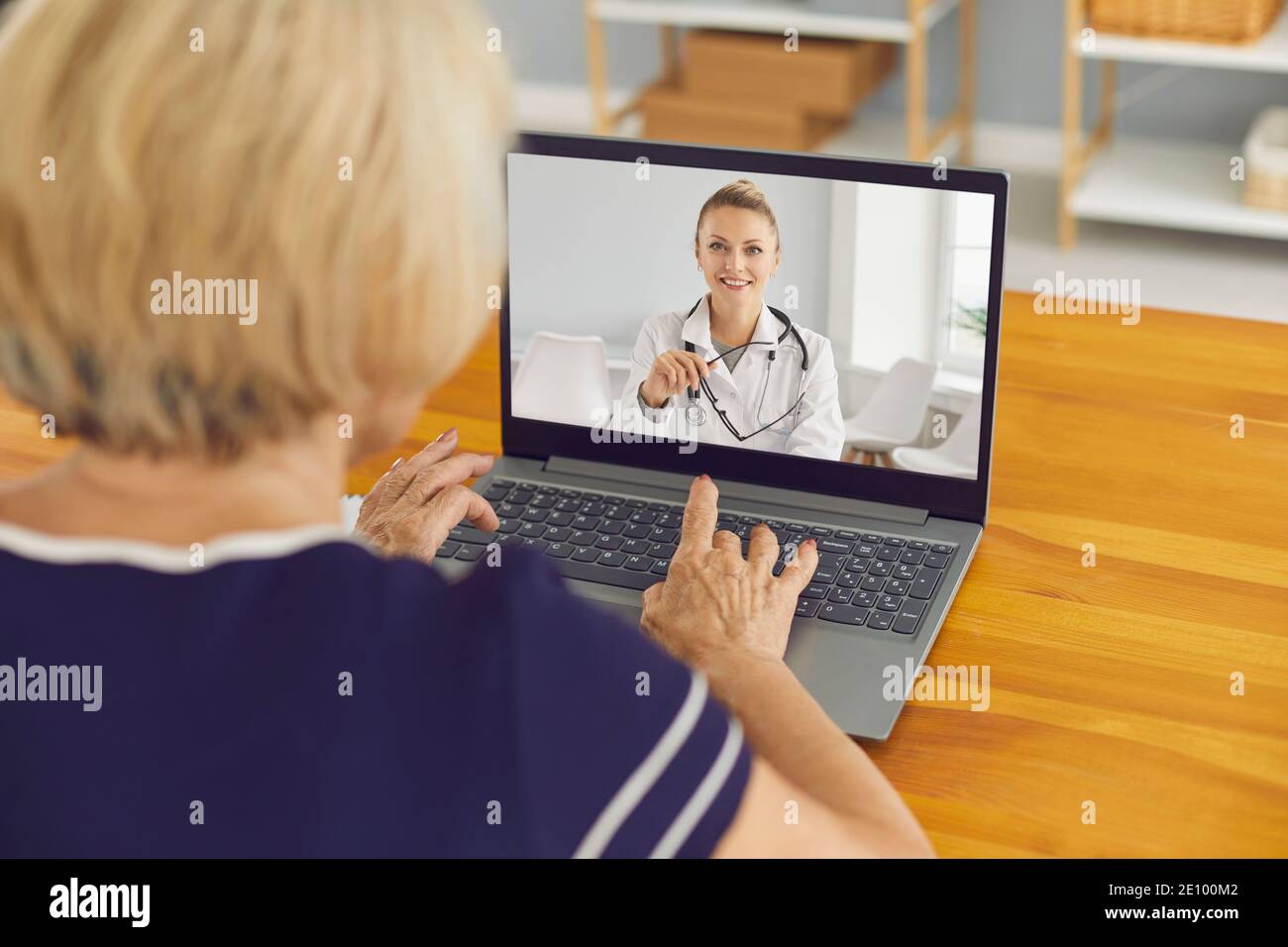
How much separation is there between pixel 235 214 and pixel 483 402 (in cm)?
80

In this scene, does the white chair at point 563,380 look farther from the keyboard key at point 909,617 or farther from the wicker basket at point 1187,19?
the wicker basket at point 1187,19

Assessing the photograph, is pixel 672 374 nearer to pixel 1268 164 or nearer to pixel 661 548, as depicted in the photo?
pixel 661 548

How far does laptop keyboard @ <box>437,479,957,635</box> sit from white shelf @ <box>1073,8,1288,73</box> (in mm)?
2606

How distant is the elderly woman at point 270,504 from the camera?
1.80ft

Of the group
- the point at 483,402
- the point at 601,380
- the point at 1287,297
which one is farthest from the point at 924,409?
the point at 1287,297

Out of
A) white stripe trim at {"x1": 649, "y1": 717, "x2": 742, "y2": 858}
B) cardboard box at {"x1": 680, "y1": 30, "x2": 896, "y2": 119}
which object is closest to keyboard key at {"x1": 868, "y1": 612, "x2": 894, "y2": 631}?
white stripe trim at {"x1": 649, "y1": 717, "x2": 742, "y2": 858}

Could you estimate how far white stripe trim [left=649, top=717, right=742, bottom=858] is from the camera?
0.60 m

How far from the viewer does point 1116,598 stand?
103 centimetres

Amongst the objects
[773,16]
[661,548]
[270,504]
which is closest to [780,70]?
[773,16]

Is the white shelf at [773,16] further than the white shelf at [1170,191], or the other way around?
the white shelf at [773,16]

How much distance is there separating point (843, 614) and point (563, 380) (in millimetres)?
339

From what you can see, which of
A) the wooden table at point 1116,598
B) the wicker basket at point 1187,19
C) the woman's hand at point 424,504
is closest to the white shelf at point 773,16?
the wicker basket at point 1187,19

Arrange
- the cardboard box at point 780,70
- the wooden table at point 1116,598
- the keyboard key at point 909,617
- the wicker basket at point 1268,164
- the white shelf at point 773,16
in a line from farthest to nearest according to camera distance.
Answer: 1. the cardboard box at point 780,70
2. the white shelf at point 773,16
3. the wicker basket at point 1268,164
4. the keyboard key at point 909,617
5. the wooden table at point 1116,598
